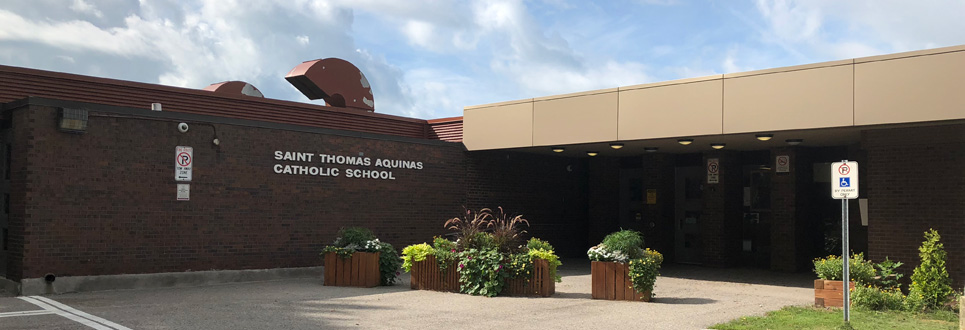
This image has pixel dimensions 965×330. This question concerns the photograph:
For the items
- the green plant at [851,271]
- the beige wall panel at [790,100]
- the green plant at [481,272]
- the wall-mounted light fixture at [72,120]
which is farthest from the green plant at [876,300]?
the wall-mounted light fixture at [72,120]

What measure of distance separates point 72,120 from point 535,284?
27.3 ft

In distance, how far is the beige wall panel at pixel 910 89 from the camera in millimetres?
11984

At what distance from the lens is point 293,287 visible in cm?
1472

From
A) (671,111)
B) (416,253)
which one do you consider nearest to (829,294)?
(671,111)

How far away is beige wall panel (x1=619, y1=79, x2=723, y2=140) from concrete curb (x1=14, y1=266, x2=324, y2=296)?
24.4 feet

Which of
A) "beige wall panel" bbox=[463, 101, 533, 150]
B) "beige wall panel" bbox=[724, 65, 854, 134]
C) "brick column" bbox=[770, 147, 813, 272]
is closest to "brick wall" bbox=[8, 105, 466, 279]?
"beige wall panel" bbox=[463, 101, 533, 150]

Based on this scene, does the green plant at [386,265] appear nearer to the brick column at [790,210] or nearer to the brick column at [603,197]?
the brick column at [603,197]

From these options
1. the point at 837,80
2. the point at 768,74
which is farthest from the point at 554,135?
the point at 837,80

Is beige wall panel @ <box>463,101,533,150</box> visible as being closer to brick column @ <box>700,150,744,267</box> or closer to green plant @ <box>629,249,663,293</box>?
brick column @ <box>700,150,744,267</box>

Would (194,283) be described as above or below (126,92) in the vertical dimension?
below

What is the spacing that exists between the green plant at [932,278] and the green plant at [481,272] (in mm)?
6516

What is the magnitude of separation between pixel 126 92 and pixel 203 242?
3629 mm

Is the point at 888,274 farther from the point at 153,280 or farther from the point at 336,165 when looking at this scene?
the point at 153,280

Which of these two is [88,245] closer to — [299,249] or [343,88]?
[299,249]
